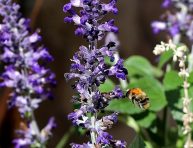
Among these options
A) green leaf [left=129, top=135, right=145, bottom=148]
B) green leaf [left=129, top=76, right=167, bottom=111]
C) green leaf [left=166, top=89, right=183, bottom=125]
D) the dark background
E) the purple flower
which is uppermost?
the dark background

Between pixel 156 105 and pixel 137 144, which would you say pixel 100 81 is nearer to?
pixel 137 144

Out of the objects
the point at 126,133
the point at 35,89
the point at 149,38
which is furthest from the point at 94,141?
the point at 149,38

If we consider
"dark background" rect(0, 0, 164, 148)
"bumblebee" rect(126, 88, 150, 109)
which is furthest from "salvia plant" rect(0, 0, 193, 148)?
"dark background" rect(0, 0, 164, 148)

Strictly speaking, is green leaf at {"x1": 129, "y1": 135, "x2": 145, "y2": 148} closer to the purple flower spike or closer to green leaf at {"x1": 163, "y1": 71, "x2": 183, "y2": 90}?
the purple flower spike

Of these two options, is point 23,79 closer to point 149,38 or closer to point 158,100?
point 158,100

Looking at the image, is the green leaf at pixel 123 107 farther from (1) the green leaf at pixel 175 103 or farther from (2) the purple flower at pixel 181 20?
(2) the purple flower at pixel 181 20

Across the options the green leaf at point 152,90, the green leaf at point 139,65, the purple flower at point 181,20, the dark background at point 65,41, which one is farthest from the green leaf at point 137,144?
the dark background at point 65,41
